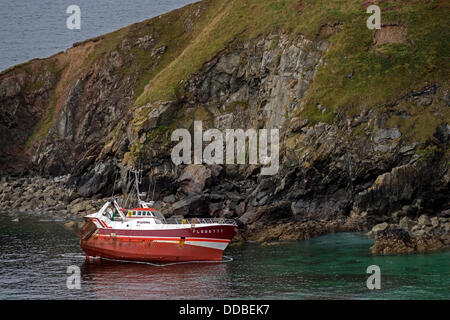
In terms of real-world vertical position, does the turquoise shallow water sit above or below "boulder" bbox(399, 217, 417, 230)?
below

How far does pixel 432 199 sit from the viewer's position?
76.8 metres

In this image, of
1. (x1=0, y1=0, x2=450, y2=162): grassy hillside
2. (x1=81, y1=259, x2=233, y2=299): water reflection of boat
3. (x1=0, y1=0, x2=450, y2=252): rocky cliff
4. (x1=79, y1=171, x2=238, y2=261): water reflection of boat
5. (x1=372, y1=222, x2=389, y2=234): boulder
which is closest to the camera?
(x1=81, y1=259, x2=233, y2=299): water reflection of boat

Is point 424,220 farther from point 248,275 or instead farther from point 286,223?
point 248,275

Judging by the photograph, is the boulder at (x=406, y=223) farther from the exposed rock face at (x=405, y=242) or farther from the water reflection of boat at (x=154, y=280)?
the water reflection of boat at (x=154, y=280)

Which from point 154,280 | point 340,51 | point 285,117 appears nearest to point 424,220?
point 285,117

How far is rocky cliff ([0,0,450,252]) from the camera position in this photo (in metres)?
78.3

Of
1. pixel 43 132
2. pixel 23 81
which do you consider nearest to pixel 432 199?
pixel 43 132

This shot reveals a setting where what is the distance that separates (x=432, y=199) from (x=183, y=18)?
88.0m

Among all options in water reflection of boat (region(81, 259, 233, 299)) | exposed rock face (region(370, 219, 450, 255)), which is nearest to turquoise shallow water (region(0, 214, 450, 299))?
water reflection of boat (region(81, 259, 233, 299))

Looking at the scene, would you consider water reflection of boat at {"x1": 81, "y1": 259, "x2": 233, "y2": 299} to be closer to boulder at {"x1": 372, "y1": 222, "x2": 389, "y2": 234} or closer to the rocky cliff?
the rocky cliff

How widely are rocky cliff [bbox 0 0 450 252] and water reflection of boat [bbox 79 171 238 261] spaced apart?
11.5m

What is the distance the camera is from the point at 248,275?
53.3 metres

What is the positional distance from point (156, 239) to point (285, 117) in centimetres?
4001

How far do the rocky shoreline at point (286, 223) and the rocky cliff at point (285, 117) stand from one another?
350mm
